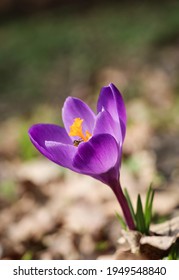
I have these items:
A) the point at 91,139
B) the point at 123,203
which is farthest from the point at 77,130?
the point at 123,203

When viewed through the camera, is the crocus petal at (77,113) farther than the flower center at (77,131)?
Yes

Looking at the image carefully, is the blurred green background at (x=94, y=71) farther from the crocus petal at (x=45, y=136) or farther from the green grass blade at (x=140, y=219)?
the crocus petal at (x=45, y=136)

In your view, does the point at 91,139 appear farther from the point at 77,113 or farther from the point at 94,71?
the point at 94,71

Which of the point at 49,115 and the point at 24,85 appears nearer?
the point at 49,115

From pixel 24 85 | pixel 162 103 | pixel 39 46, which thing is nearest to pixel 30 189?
pixel 162 103

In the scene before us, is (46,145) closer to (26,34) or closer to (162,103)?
(162,103)

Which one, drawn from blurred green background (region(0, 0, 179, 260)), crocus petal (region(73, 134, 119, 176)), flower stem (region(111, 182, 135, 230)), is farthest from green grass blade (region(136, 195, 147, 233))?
blurred green background (region(0, 0, 179, 260))

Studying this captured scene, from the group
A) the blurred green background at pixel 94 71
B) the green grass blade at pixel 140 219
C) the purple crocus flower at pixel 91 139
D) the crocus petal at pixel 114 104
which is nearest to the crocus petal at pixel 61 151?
the purple crocus flower at pixel 91 139

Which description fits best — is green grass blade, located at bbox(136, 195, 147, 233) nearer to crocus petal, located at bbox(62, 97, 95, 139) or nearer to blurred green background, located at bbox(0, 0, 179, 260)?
crocus petal, located at bbox(62, 97, 95, 139)
